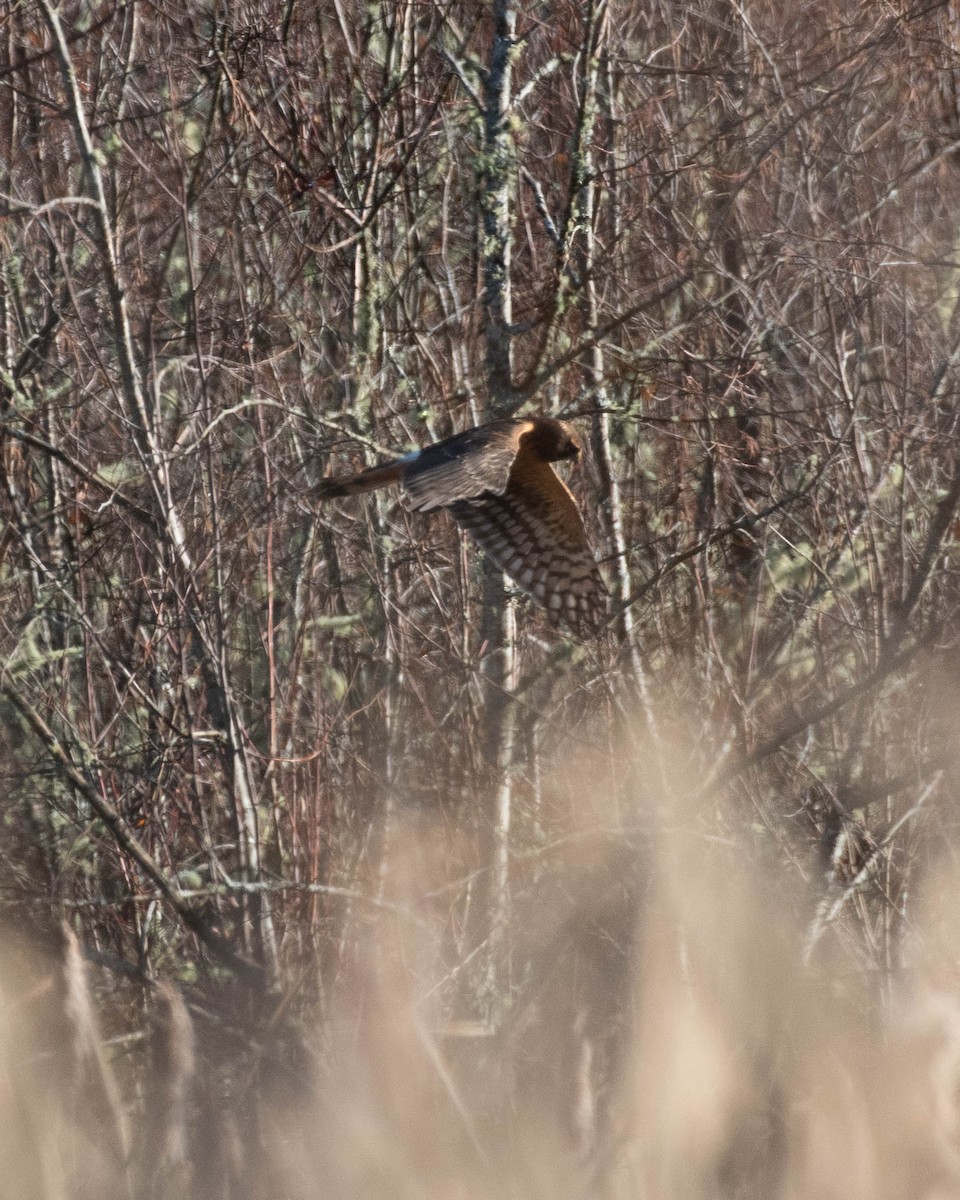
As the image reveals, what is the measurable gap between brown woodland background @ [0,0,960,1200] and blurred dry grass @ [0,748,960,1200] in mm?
19

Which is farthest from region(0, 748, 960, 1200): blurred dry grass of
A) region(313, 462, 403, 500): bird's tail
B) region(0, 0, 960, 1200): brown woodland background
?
region(313, 462, 403, 500): bird's tail

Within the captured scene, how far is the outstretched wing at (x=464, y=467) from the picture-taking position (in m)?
4.15

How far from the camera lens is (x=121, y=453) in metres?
5.88

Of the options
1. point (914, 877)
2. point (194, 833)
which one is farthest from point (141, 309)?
point (914, 877)

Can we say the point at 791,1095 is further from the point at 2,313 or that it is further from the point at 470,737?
the point at 2,313

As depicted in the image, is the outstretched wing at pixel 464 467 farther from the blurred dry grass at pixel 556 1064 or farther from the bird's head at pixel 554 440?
the blurred dry grass at pixel 556 1064

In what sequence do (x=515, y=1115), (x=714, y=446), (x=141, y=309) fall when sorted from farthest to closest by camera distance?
1. (x=141, y=309)
2. (x=714, y=446)
3. (x=515, y=1115)

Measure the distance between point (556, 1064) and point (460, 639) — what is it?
1705 millimetres

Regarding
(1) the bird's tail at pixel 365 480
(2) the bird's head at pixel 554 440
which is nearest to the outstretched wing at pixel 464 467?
(1) the bird's tail at pixel 365 480

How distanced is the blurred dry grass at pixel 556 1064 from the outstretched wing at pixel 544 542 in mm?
1012

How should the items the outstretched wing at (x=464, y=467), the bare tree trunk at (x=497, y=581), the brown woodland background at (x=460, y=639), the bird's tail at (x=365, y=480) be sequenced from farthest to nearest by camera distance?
1. the bare tree trunk at (x=497, y=581)
2. the brown woodland background at (x=460, y=639)
3. the bird's tail at (x=365, y=480)
4. the outstretched wing at (x=464, y=467)

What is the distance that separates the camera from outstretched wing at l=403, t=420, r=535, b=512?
415 centimetres

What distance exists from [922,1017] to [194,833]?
2704 millimetres

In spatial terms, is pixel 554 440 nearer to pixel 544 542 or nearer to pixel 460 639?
pixel 544 542
